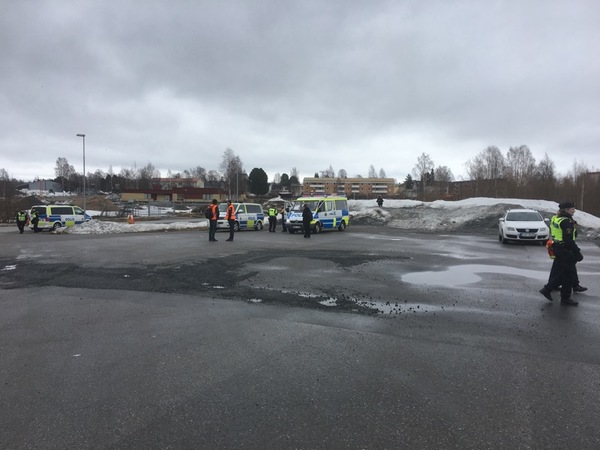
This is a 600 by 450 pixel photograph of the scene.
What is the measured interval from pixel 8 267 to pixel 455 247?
1533 centimetres

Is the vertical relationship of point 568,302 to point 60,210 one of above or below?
below

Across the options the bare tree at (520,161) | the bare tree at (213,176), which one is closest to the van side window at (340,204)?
the bare tree at (520,161)

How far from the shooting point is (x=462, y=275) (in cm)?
1023

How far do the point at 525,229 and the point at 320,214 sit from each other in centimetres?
1123

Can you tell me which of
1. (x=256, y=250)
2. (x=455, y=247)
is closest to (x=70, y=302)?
(x=256, y=250)

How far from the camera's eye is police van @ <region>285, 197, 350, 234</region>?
24828 mm

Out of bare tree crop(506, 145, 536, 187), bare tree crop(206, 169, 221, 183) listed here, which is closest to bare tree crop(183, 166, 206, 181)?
bare tree crop(206, 169, 221, 183)

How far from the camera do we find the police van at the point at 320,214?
2483cm

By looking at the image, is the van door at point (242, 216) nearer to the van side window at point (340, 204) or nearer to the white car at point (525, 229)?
the van side window at point (340, 204)

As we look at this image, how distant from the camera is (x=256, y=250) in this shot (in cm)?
1536

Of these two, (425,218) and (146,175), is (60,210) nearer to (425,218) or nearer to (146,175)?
(425,218)

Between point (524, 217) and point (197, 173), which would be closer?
point (524, 217)

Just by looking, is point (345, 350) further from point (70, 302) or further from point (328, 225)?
point (328, 225)

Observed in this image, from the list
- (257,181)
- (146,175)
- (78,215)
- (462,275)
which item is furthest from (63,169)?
(462,275)
